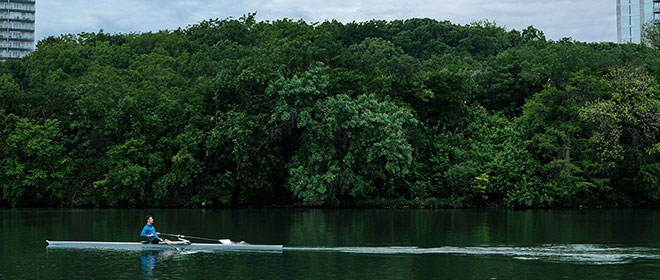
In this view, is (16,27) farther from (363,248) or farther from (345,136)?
(363,248)

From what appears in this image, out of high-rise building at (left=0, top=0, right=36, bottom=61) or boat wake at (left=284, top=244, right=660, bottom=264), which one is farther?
high-rise building at (left=0, top=0, right=36, bottom=61)

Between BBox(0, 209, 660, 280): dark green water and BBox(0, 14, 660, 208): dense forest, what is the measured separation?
6.62 metres

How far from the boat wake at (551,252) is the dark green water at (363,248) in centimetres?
4

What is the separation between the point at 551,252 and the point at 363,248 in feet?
22.8

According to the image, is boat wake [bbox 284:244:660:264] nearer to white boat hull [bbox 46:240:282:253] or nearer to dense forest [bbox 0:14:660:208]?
white boat hull [bbox 46:240:282:253]

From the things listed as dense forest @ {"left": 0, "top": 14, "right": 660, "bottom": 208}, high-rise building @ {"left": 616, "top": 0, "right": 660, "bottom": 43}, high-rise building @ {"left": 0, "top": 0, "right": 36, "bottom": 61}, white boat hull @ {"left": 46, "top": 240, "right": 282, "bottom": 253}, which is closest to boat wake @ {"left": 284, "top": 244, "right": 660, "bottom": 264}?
white boat hull @ {"left": 46, "top": 240, "right": 282, "bottom": 253}

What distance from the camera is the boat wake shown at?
997 inches

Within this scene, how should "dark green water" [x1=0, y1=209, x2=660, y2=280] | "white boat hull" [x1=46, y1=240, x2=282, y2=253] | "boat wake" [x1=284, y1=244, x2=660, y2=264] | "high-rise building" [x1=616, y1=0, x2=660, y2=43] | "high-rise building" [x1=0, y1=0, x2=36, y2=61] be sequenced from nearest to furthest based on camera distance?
"dark green water" [x1=0, y1=209, x2=660, y2=280], "boat wake" [x1=284, y1=244, x2=660, y2=264], "white boat hull" [x1=46, y1=240, x2=282, y2=253], "high-rise building" [x1=616, y1=0, x2=660, y2=43], "high-rise building" [x1=0, y1=0, x2=36, y2=61]

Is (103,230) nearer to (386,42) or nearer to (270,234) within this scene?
(270,234)

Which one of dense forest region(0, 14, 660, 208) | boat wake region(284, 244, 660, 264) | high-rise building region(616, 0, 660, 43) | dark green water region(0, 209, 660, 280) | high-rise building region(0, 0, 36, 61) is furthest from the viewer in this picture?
high-rise building region(0, 0, 36, 61)

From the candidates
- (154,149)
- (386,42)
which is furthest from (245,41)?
(154,149)

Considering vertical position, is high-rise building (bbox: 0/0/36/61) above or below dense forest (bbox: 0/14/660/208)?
above

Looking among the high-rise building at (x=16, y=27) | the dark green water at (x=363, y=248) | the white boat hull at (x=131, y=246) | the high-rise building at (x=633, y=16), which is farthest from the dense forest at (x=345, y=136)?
the high-rise building at (x=16, y=27)

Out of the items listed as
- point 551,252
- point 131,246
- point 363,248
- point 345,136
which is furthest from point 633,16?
point 131,246
